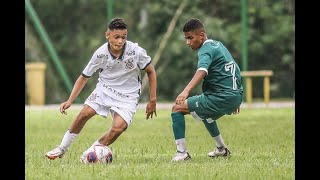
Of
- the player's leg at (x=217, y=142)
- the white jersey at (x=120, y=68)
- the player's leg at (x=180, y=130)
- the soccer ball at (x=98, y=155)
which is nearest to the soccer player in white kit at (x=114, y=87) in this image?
the white jersey at (x=120, y=68)

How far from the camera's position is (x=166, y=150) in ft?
33.7

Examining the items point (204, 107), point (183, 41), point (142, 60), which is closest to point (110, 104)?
point (142, 60)

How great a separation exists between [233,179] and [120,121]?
1881 mm

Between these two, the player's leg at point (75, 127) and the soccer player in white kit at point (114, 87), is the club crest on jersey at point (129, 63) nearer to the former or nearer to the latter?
the soccer player in white kit at point (114, 87)

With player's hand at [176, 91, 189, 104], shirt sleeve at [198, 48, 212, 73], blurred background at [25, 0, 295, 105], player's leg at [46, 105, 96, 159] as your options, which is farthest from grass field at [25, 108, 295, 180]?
blurred background at [25, 0, 295, 105]

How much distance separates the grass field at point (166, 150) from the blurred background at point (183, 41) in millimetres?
5524

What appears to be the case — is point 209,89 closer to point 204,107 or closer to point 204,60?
point 204,107

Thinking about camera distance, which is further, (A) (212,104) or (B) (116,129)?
(A) (212,104)

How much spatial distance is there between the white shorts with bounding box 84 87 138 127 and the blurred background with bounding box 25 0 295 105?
41.0 feet

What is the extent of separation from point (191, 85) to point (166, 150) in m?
1.84
